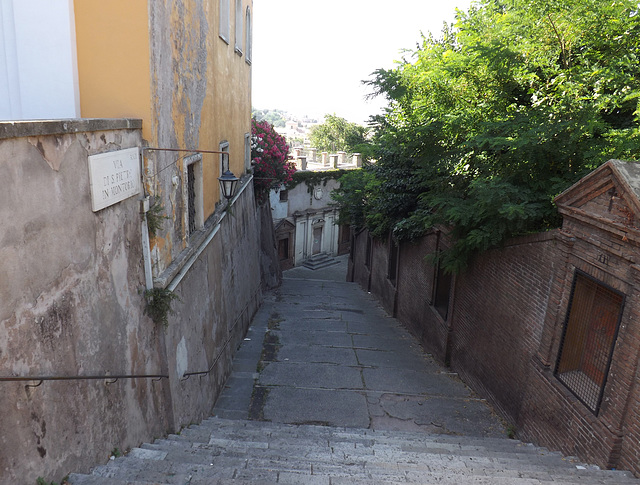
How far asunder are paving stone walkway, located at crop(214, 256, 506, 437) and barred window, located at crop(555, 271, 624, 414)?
1.92m

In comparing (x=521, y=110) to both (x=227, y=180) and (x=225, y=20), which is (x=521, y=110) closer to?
(x=227, y=180)

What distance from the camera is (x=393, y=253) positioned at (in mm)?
16875

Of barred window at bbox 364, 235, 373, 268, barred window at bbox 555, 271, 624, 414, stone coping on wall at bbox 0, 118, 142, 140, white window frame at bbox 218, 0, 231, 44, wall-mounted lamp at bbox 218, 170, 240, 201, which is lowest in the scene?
barred window at bbox 364, 235, 373, 268

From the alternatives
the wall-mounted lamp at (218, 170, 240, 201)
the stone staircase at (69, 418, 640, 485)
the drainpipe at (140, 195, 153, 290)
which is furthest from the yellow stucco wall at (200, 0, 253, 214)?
the stone staircase at (69, 418, 640, 485)

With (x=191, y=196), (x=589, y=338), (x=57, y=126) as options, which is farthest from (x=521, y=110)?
(x=57, y=126)

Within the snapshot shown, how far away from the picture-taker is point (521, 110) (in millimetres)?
8164

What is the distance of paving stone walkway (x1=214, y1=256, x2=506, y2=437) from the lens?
8.00 m

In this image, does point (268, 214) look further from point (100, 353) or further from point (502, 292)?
point (100, 353)

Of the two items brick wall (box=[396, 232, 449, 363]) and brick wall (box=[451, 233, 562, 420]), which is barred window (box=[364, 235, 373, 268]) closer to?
brick wall (box=[396, 232, 449, 363])

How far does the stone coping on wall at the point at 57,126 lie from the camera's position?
3.11 metres

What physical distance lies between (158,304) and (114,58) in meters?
2.87

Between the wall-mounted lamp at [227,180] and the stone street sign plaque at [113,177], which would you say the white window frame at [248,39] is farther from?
the stone street sign plaque at [113,177]

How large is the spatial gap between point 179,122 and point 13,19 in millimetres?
2172

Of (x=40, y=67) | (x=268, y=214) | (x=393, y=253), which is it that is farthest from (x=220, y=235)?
(x=268, y=214)
